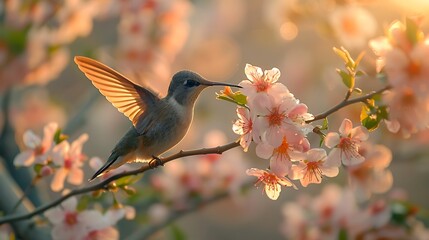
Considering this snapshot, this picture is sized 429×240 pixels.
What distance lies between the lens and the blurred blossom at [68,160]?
1.38 metres

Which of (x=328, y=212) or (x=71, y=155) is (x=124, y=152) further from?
(x=328, y=212)

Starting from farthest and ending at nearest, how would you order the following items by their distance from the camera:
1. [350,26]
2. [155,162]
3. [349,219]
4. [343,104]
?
[350,26], [349,219], [155,162], [343,104]

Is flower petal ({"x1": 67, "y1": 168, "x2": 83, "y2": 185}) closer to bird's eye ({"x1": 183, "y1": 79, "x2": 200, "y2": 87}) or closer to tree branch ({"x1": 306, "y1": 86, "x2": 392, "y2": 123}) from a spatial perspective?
bird's eye ({"x1": 183, "y1": 79, "x2": 200, "y2": 87})

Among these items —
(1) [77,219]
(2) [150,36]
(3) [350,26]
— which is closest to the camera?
(1) [77,219]

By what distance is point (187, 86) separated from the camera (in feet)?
4.66

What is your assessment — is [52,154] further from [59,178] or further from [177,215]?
[177,215]

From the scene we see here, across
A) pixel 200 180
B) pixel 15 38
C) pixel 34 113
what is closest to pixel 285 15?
pixel 200 180

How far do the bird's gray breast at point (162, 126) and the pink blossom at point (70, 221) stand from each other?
0.17 metres

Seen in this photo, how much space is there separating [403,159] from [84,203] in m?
1.31

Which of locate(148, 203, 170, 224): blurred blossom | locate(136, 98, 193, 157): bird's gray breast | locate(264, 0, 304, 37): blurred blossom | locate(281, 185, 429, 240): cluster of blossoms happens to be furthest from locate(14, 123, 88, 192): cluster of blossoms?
locate(264, 0, 304, 37): blurred blossom

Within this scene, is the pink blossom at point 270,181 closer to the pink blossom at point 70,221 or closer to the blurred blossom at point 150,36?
the pink blossom at point 70,221

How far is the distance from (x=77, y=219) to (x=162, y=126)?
0.83 feet

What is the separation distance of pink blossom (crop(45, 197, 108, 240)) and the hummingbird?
12cm

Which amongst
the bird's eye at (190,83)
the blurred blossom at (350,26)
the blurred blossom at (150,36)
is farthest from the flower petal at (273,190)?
the blurred blossom at (150,36)
